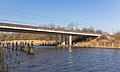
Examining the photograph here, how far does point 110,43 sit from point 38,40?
60.7 meters

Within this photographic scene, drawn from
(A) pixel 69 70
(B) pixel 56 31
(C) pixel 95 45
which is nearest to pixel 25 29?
(B) pixel 56 31

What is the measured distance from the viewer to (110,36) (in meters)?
126

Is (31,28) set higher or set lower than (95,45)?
higher

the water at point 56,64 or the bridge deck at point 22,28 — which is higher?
the bridge deck at point 22,28

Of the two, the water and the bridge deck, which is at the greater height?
the bridge deck

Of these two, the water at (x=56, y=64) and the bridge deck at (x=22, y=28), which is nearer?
the water at (x=56, y=64)

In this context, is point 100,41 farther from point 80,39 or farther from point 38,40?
point 38,40

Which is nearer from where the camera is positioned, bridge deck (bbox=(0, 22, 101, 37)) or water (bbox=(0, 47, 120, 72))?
water (bbox=(0, 47, 120, 72))

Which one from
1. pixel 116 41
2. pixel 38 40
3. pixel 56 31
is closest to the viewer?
pixel 56 31

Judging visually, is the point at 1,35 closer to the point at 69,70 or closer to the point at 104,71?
the point at 69,70

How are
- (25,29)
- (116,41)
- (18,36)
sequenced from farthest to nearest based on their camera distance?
1. (18,36)
2. (116,41)
3. (25,29)

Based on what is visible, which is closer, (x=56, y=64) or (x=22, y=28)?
(x=56, y=64)

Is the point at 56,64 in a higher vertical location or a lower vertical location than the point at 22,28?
lower

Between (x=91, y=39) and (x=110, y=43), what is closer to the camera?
(x=110, y=43)
